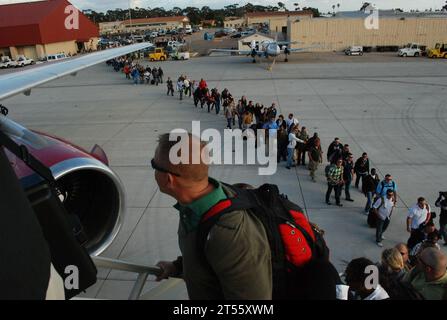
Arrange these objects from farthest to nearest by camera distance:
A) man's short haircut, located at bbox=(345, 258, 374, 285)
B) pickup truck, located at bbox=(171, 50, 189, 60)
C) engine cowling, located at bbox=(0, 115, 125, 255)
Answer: pickup truck, located at bbox=(171, 50, 189, 60) → engine cowling, located at bbox=(0, 115, 125, 255) → man's short haircut, located at bbox=(345, 258, 374, 285)

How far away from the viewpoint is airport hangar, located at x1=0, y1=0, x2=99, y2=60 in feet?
171

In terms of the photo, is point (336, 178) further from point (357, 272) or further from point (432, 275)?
point (357, 272)

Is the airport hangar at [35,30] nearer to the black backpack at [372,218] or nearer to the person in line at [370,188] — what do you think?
the person in line at [370,188]

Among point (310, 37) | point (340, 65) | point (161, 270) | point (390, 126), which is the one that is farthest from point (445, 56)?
point (161, 270)

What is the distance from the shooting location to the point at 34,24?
Answer: 51.8 meters

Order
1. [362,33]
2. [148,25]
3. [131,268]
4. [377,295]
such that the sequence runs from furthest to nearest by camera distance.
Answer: [148,25] → [362,33] → [377,295] → [131,268]

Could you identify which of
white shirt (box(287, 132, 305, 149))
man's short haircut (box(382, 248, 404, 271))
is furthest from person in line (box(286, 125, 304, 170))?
man's short haircut (box(382, 248, 404, 271))

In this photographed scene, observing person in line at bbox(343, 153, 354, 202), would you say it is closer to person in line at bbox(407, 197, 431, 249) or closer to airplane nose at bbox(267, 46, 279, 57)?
person in line at bbox(407, 197, 431, 249)

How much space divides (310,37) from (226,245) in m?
50.3

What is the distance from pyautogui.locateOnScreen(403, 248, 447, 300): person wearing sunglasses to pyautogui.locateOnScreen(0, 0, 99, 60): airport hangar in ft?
191

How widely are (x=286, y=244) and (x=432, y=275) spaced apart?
3.18 meters

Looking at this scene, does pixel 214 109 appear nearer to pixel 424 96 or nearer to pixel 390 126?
pixel 390 126

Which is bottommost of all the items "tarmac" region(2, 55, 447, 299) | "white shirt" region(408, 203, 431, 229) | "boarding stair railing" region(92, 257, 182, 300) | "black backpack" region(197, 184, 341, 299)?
"tarmac" region(2, 55, 447, 299)

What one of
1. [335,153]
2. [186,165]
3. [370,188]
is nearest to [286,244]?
[186,165]
